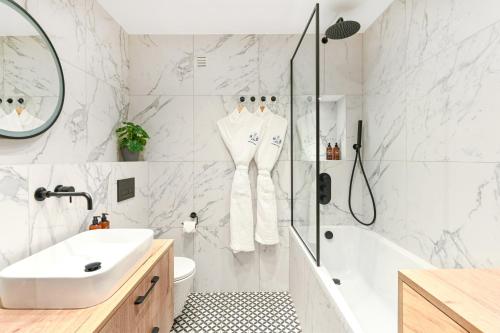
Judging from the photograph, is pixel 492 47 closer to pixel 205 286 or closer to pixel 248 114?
pixel 248 114

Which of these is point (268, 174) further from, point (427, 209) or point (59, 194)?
point (59, 194)

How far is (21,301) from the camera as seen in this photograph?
0.87 meters

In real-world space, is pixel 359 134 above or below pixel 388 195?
above

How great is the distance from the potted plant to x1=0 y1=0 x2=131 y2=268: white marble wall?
68mm

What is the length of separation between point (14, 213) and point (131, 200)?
96 cm

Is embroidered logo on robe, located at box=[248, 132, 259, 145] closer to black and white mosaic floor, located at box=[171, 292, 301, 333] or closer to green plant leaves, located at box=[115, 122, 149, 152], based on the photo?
green plant leaves, located at box=[115, 122, 149, 152]

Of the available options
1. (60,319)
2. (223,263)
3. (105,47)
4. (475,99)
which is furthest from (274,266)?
(105,47)

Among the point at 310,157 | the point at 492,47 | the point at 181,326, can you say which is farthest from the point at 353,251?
the point at 492,47

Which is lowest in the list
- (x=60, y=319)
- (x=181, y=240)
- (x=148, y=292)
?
(x=181, y=240)

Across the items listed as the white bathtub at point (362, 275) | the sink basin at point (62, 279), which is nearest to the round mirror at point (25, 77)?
the sink basin at point (62, 279)

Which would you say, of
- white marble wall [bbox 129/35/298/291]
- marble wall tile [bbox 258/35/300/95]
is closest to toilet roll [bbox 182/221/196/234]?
white marble wall [bbox 129/35/298/291]

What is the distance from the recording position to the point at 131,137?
2043mm

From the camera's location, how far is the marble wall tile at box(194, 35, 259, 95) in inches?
90.9

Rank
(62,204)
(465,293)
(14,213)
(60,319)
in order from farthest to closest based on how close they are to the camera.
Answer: (62,204)
(14,213)
(60,319)
(465,293)
